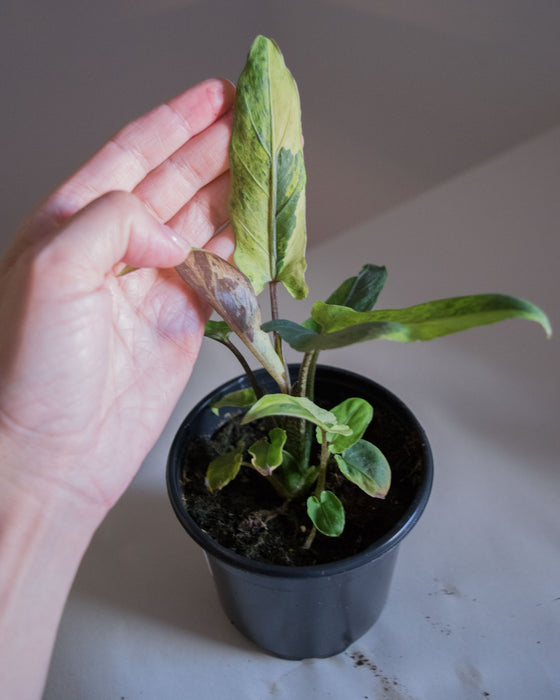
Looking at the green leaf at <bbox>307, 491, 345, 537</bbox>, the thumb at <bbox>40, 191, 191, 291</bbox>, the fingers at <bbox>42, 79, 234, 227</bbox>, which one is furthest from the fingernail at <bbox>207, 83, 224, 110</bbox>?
the green leaf at <bbox>307, 491, 345, 537</bbox>

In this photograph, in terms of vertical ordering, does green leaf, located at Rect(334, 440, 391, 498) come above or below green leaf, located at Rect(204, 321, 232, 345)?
below

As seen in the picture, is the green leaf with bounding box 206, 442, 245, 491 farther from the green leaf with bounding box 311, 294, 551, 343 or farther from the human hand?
the green leaf with bounding box 311, 294, 551, 343

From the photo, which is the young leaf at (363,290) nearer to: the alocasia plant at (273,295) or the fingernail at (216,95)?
the alocasia plant at (273,295)

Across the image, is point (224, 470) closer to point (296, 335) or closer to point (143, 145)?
point (296, 335)

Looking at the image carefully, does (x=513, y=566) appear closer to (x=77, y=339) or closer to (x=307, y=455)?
(x=307, y=455)

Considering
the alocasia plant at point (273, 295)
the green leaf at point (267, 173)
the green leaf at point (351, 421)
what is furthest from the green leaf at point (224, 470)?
the green leaf at point (267, 173)

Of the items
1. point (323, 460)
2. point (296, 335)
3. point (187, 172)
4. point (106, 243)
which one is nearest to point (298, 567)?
point (323, 460)
